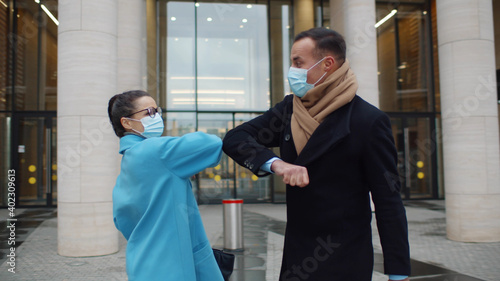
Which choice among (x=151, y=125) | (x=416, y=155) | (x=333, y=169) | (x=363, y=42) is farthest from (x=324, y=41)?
(x=416, y=155)

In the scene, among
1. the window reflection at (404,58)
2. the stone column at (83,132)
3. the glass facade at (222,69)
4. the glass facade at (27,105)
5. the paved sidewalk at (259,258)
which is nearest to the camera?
the paved sidewalk at (259,258)

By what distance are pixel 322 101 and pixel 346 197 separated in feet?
1.46

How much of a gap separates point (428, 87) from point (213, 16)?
366 inches

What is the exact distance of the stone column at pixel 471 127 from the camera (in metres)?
8.58

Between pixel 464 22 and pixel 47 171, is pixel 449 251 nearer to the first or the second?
pixel 464 22

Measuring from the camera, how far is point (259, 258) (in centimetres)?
735

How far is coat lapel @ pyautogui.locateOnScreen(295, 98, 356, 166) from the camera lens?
186 cm

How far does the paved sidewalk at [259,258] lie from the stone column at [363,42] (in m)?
3.81

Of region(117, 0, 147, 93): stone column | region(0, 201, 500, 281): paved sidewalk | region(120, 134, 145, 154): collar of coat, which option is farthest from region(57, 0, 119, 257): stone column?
region(120, 134, 145, 154): collar of coat

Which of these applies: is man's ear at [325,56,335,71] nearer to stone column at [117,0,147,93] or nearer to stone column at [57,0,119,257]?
stone column at [57,0,119,257]

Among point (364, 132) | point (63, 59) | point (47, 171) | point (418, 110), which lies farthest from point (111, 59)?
point (418, 110)

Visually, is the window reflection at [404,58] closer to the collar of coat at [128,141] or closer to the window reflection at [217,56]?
the window reflection at [217,56]

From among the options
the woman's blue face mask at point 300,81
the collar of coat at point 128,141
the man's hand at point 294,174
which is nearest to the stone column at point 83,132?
the collar of coat at point 128,141

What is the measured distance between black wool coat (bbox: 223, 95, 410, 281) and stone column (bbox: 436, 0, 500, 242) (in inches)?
302
